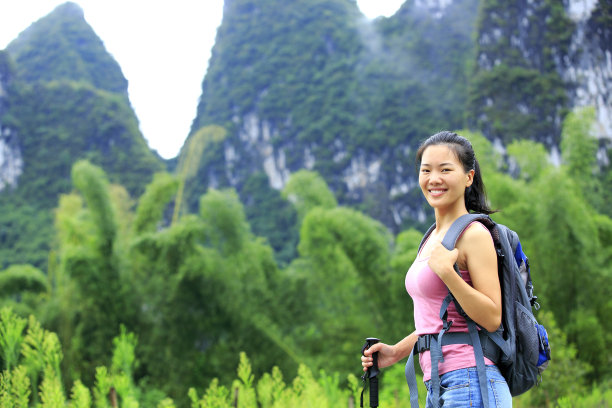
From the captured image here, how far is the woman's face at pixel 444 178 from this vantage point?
1.17 m

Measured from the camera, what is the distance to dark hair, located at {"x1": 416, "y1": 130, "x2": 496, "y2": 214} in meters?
1.19

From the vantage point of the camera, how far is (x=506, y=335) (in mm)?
1095

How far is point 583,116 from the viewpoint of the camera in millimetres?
Result: 9664

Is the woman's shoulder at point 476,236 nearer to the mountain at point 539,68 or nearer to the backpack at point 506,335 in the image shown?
the backpack at point 506,335

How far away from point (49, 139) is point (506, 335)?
3470cm

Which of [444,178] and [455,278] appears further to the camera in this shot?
[444,178]

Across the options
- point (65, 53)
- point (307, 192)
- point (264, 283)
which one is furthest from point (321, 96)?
point (264, 283)

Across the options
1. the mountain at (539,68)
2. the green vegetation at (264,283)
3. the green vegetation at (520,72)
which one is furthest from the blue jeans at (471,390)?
the green vegetation at (520,72)

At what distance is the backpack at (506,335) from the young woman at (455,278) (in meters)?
0.01

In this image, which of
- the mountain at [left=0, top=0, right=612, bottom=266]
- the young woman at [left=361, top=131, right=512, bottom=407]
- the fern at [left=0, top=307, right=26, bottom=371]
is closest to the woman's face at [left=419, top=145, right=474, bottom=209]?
the young woman at [left=361, top=131, right=512, bottom=407]

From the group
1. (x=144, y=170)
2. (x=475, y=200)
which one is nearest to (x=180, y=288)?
(x=475, y=200)

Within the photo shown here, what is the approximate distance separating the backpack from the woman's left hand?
28 mm

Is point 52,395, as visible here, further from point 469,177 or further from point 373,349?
point 469,177

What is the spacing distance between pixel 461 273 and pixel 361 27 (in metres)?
41.0
